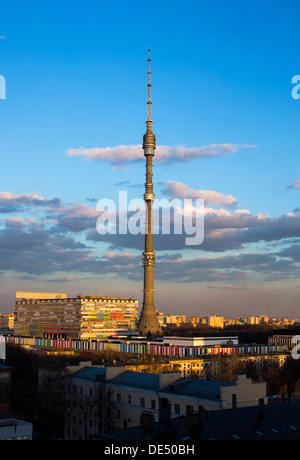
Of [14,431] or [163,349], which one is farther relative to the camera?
[163,349]

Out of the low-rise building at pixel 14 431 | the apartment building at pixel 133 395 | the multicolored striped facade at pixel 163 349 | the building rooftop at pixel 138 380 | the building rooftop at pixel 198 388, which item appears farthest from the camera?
the multicolored striped facade at pixel 163 349

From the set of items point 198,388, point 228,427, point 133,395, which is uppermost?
point 228,427

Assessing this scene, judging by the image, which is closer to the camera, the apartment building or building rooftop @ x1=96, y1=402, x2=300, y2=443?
building rooftop @ x1=96, y1=402, x2=300, y2=443

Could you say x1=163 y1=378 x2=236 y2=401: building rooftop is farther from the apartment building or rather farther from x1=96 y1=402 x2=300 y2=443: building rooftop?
x1=96 y1=402 x2=300 y2=443: building rooftop

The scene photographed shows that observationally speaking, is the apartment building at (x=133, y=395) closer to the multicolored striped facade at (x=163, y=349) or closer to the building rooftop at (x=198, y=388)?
the building rooftop at (x=198, y=388)

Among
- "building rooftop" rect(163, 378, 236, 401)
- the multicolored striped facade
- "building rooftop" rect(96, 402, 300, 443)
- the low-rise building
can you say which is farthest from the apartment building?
the multicolored striped facade

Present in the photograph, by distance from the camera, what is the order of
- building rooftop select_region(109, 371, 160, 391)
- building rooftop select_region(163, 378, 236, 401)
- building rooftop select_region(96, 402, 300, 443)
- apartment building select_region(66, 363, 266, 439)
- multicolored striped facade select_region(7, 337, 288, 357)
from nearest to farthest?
building rooftop select_region(96, 402, 300, 443), apartment building select_region(66, 363, 266, 439), building rooftop select_region(163, 378, 236, 401), building rooftop select_region(109, 371, 160, 391), multicolored striped facade select_region(7, 337, 288, 357)

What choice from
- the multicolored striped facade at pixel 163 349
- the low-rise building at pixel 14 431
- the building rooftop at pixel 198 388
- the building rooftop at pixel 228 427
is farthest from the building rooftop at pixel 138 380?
the multicolored striped facade at pixel 163 349

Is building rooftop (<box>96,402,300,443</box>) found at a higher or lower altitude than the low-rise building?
higher

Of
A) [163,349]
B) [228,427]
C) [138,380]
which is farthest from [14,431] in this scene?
[163,349]

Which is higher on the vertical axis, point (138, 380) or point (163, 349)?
point (138, 380)

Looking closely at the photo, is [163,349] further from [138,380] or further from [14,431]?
[14,431]
